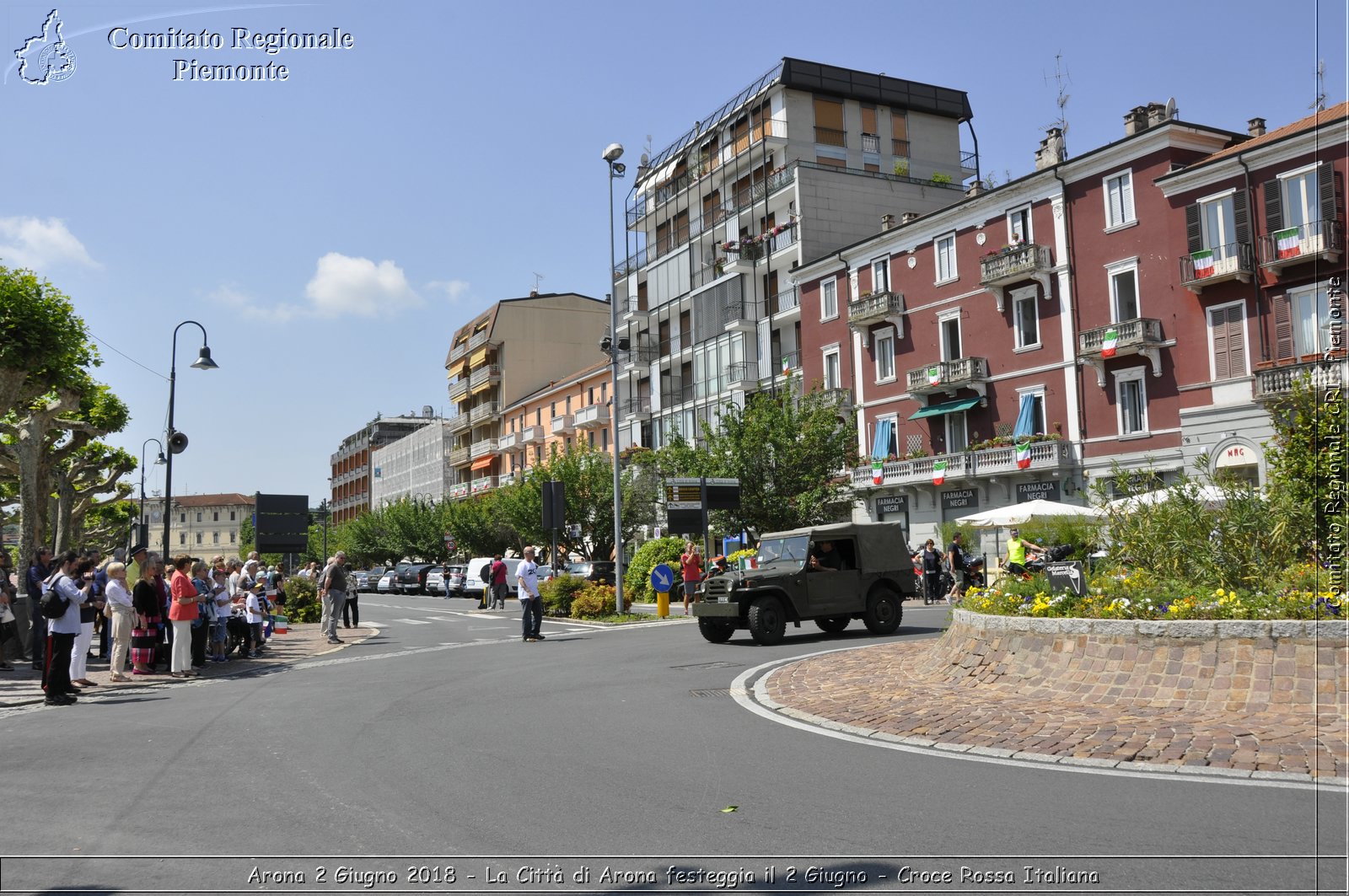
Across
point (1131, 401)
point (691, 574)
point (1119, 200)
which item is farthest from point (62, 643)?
point (1119, 200)

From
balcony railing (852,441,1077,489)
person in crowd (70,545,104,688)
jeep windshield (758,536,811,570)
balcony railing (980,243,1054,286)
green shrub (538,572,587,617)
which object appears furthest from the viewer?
balcony railing (980,243,1054,286)

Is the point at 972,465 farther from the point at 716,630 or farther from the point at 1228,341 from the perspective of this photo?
the point at 716,630

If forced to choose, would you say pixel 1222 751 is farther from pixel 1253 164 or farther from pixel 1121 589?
pixel 1253 164

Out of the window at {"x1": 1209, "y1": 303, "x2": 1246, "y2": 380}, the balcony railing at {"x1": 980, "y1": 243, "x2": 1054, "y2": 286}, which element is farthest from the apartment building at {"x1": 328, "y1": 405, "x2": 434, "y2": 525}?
the window at {"x1": 1209, "y1": 303, "x2": 1246, "y2": 380}

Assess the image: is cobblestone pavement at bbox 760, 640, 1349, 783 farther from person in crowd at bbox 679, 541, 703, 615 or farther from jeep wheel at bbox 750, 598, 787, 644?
person in crowd at bbox 679, 541, 703, 615

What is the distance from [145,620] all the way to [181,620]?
28.9 inches

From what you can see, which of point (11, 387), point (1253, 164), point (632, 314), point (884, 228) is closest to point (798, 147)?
point (884, 228)

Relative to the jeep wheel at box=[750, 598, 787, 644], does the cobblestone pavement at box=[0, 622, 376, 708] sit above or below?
below

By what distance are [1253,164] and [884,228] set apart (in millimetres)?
17638

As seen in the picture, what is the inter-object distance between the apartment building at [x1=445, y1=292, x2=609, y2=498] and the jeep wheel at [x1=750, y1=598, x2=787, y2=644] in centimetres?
6254

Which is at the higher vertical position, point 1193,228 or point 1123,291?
point 1193,228

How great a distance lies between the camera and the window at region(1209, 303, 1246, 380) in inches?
1184

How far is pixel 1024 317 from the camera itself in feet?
123

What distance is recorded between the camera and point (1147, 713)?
8.66 metres
